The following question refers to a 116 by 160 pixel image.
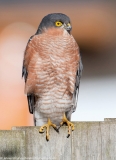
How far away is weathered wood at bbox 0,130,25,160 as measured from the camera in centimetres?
208

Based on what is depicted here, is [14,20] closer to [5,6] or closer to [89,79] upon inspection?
[5,6]

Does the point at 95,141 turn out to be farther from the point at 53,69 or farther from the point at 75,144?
the point at 53,69

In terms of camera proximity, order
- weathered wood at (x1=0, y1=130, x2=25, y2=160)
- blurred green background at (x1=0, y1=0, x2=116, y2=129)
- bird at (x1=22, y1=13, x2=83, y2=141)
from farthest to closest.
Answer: blurred green background at (x1=0, y1=0, x2=116, y2=129) → bird at (x1=22, y1=13, x2=83, y2=141) → weathered wood at (x1=0, y1=130, x2=25, y2=160)

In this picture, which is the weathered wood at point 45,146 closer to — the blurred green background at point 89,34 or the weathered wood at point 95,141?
the weathered wood at point 95,141

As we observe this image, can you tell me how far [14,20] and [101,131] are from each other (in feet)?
9.73

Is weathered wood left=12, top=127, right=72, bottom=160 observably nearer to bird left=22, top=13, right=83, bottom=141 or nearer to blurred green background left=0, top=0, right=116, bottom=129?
bird left=22, top=13, right=83, bottom=141

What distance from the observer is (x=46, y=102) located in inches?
129

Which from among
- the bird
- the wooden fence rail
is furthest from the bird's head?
the wooden fence rail

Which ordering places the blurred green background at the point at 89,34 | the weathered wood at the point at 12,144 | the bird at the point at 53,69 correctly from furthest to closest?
1. the blurred green background at the point at 89,34
2. the bird at the point at 53,69
3. the weathered wood at the point at 12,144

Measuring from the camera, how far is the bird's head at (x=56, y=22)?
319 centimetres

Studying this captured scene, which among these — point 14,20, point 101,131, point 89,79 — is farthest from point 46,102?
point 14,20

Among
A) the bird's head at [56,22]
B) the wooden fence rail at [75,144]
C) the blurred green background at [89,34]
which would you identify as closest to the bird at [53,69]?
the bird's head at [56,22]

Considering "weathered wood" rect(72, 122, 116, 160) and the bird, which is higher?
the bird

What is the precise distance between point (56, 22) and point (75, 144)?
1374 mm
